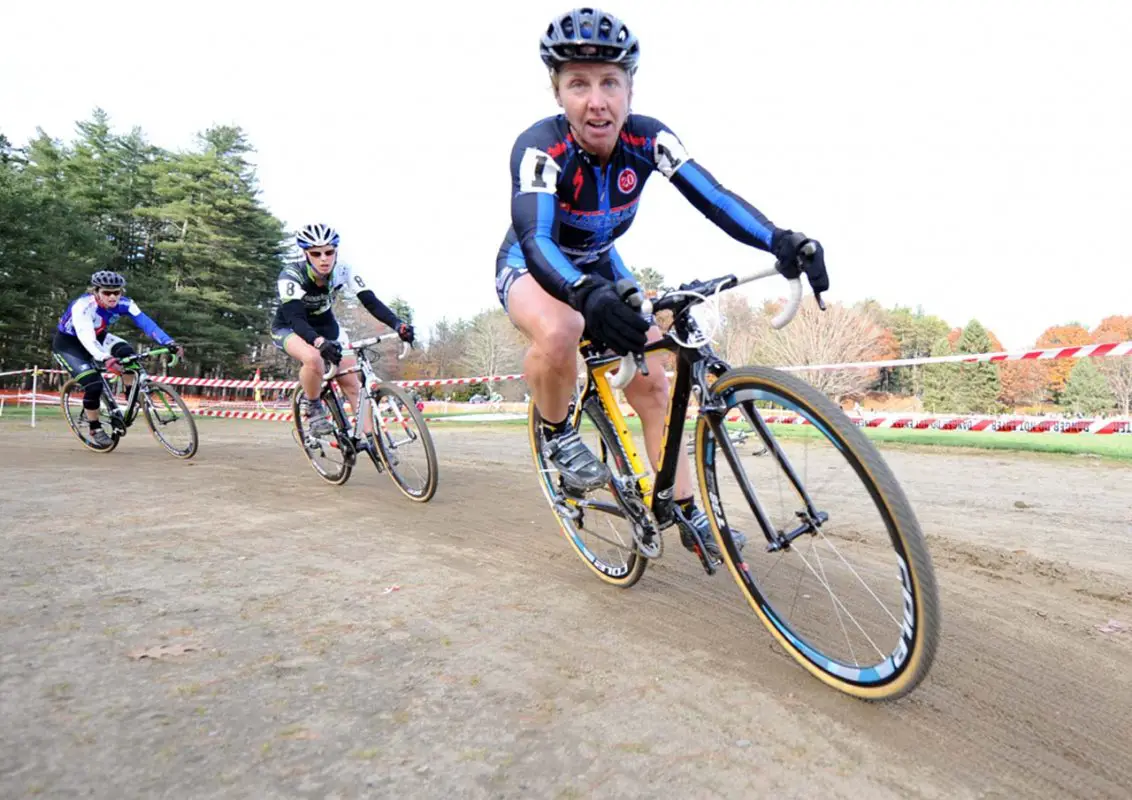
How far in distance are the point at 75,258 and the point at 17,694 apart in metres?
35.8

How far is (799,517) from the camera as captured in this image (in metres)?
2.31

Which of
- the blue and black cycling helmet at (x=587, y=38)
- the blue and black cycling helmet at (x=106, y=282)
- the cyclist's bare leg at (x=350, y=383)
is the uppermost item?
the blue and black cycling helmet at (x=587, y=38)

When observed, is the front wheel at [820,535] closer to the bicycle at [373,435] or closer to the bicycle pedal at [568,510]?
the bicycle pedal at [568,510]

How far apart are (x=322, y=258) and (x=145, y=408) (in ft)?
13.8

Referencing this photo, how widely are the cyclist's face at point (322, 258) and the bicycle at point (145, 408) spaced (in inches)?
124

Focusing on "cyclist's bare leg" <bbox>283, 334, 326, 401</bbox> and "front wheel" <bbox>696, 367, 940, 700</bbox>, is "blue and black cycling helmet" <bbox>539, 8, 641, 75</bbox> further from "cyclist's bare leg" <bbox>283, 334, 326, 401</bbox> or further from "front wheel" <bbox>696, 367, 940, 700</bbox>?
"cyclist's bare leg" <bbox>283, 334, 326, 401</bbox>

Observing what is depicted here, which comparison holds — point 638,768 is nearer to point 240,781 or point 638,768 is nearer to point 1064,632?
point 240,781

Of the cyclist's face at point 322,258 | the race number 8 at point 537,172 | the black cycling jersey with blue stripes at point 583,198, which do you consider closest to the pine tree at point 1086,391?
the cyclist's face at point 322,258

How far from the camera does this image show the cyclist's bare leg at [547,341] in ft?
9.55

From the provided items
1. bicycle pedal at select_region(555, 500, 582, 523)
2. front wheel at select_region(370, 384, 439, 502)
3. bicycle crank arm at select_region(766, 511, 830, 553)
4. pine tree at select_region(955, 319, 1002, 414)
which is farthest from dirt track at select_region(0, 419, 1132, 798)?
pine tree at select_region(955, 319, 1002, 414)

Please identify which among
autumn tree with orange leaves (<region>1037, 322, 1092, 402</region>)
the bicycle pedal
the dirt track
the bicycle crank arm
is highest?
autumn tree with orange leaves (<region>1037, 322, 1092, 402</region>)

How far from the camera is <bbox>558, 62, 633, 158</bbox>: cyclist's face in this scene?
2805mm

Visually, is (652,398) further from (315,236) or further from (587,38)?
(315,236)

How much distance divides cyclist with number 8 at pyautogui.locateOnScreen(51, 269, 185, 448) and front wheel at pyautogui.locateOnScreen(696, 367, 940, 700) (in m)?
8.29
